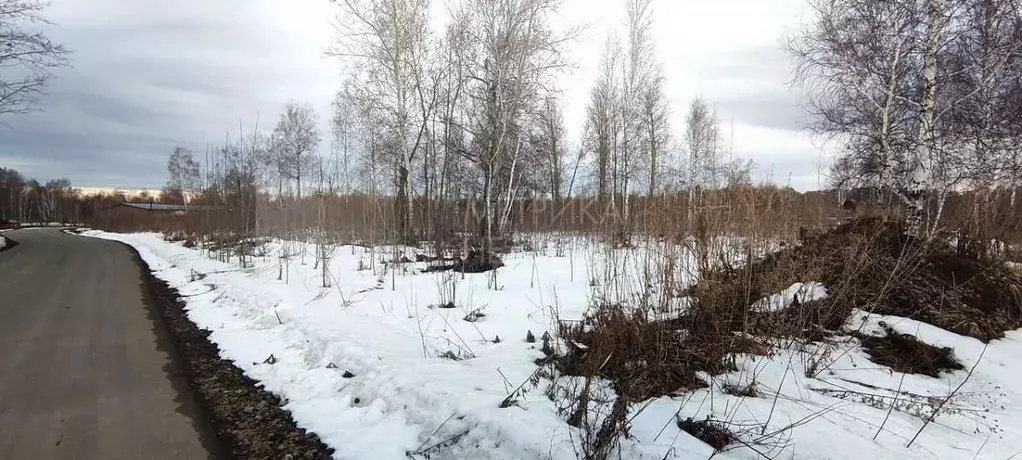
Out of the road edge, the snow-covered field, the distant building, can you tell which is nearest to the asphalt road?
the road edge

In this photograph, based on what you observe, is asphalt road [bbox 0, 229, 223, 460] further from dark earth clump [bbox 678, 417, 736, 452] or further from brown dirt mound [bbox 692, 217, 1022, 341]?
brown dirt mound [bbox 692, 217, 1022, 341]

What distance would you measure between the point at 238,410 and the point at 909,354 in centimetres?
666

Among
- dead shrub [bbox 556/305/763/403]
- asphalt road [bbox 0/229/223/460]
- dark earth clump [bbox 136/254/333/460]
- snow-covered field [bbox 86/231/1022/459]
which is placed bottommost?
dark earth clump [bbox 136/254/333/460]

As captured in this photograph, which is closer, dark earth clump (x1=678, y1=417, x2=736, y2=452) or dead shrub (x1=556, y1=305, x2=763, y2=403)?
dark earth clump (x1=678, y1=417, x2=736, y2=452)

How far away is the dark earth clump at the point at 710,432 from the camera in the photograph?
307cm

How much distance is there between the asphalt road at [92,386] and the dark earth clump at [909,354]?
6179 millimetres

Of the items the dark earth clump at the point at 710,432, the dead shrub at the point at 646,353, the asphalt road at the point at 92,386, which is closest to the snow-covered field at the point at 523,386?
the dark earth clump at the point at 710,432

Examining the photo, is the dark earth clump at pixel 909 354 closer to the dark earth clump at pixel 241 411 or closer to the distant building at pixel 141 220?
the dark earth clump at pixel 241 411

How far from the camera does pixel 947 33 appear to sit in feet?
29.0

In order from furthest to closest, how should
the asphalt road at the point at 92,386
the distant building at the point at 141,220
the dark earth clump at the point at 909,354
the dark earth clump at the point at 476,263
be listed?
1. the distant building at the point at 141,220
2. the dark earth clump at the point at 476,263
3. the dark earth clump at the point at 909,354
4. the asphalt road at the point at 92,386

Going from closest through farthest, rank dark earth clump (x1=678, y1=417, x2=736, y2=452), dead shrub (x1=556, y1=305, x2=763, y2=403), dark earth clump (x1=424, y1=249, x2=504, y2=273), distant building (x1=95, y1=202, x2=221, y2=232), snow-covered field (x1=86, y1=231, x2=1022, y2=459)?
1. dark earth clump (x1=678, y1=417, x2=736, y2=452)
2. snow-covered field (x1=86, y1=231, x2=1022, y2=459)
3. dead shrub (x1=556, y1=305, x2=763, y2=403)
4. dark earth clump (x1=424, y1=249, x2=504, y2=273)
5. distant building (x1=95, y1=202, x2=221, y2=232)

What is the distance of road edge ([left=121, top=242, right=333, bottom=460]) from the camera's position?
11.2 ft

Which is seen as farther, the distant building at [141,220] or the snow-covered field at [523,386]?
the distant building at [141,220]

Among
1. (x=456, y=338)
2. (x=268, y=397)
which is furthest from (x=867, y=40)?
(x=268, y=397)
